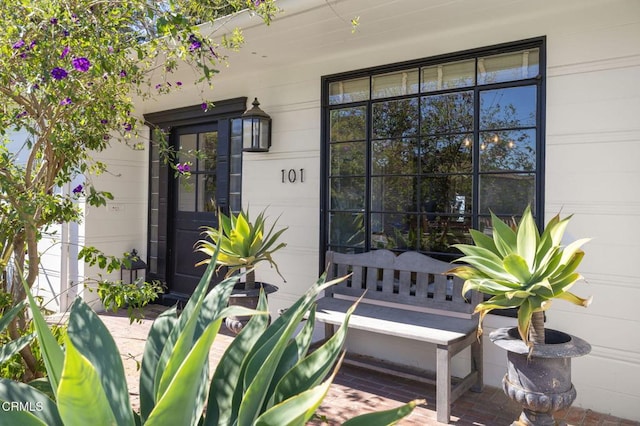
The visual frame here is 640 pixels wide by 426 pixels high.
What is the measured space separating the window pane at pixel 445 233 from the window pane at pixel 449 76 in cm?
104

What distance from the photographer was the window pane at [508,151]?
320 centimetres

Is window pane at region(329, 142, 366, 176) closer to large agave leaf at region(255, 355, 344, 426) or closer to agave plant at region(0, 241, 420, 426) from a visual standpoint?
agave plant at region(0, 241, 420, 426)

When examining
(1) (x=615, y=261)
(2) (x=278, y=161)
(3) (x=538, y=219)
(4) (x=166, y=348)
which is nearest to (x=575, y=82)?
(3) (x=538, y=219)

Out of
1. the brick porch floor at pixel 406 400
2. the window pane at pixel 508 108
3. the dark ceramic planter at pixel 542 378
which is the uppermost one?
the window pane at pixel 508 108

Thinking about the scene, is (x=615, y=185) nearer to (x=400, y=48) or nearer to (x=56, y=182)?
(x=400, y=48)

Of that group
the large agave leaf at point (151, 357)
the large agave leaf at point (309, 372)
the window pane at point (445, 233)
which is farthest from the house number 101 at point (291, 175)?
the large agave leaf at point (309, 372)

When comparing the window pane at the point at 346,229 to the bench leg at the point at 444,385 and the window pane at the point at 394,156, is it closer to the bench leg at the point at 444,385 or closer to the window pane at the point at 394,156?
the window pane at the point at 394,156

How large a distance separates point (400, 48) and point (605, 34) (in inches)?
56.7

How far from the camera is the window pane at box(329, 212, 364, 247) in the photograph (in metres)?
3.99

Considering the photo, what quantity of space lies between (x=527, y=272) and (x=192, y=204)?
4.05m

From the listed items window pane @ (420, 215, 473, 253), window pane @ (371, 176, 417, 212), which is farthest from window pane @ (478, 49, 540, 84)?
window pane @ (420, 215, 473, 253)

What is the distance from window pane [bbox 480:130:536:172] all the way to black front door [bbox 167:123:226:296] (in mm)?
2816

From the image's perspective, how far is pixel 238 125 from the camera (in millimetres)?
4855

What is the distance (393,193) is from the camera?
3812 millimetres
